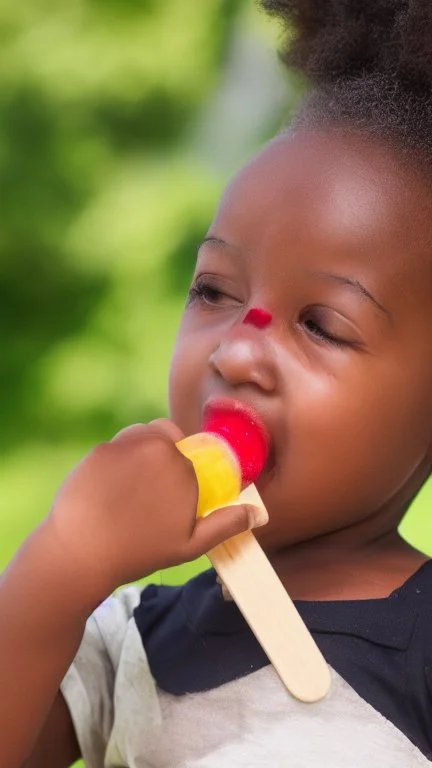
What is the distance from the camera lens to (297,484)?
0.71m

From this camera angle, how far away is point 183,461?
0.63 meters

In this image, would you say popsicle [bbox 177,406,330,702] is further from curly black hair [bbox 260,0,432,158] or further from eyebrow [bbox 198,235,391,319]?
curly black hair [bbox 260,0,432,158]

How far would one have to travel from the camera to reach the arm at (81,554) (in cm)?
60

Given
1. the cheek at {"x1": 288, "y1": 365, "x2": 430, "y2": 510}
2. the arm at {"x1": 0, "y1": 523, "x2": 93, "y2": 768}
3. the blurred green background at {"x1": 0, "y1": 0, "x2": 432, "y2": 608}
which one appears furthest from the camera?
the blurred green background at {"x1": 0, "y1": 0, "x2": 432, "y2": 608}

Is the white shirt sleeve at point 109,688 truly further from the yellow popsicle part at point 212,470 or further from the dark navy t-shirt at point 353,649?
the yellow popsicle part at point 212,470

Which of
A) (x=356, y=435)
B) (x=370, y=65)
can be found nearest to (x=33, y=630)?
→ (x=356, y=435)

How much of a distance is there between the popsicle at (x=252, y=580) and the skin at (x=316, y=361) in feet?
0.05

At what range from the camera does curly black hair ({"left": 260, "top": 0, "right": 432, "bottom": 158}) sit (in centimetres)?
77

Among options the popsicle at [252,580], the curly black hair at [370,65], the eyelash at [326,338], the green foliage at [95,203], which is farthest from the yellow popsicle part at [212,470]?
the green foliage at [95,203]

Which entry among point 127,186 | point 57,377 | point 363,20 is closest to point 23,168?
point 127,186

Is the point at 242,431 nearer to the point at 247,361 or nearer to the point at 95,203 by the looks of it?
the point at 247,361

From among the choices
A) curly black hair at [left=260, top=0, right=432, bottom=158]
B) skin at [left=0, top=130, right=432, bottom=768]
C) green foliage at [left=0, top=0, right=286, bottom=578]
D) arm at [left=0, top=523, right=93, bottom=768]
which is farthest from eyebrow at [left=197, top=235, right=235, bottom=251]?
green foliage at [left=0, top=0, right=286, bottom=578]

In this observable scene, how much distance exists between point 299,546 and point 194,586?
0.11 m

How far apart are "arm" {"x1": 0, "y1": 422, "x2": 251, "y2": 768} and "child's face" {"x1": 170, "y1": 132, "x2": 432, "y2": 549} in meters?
0.10
